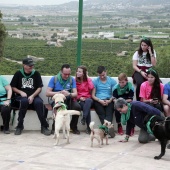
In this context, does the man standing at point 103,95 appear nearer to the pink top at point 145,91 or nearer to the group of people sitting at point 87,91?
the group of people sitting at point 87,91

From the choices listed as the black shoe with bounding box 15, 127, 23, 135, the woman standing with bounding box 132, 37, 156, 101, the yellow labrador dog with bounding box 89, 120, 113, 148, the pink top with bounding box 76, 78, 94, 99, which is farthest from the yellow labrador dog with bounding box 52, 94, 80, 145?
the woman standing with bounding box 132, 37, 156, 101

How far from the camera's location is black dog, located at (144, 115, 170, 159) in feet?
24.6

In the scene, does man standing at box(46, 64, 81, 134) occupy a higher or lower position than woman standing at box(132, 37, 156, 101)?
lower

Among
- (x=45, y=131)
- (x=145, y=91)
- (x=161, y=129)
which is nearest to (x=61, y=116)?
(x=45, y=131)

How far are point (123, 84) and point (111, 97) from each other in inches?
15.6

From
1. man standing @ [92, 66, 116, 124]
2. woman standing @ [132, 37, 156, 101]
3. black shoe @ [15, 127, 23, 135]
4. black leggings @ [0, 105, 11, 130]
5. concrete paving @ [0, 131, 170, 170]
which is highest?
woman standing @ [132, 37, 156, 101]

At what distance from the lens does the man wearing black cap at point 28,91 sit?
362 inches

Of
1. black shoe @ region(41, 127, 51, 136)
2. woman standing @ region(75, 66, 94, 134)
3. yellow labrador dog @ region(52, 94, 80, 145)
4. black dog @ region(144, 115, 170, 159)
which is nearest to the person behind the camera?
black dog @ region(144, 115, 170, 159)

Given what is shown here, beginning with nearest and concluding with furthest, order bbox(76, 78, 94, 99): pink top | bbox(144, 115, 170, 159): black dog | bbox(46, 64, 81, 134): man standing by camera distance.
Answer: bbox(144, 115, 170, 159): black dog
bbox(46, 64, 81, 134): man standing
bbox(76, 78, 94, 99): pink top

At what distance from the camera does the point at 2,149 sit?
26.3 ft

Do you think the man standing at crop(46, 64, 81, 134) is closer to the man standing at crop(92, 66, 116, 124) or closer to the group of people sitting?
the group of people sitting

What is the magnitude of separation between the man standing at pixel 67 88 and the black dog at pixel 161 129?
184 centimetres

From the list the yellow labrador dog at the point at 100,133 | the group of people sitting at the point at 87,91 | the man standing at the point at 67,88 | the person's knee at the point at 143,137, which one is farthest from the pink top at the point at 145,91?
the man standing at the point at 67,88

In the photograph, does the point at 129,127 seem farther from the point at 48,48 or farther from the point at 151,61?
the point at 48,48
